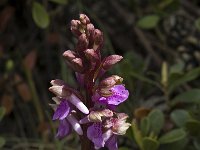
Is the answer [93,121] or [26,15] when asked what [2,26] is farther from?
[93,121]

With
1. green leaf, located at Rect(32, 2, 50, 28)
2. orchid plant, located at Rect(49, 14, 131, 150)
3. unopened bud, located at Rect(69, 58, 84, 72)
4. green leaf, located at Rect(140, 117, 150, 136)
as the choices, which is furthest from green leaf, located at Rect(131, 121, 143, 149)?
green leaf, located at Rect(32, 2, 50, 28)

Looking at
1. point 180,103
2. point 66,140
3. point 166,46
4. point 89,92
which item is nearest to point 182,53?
point 166,46

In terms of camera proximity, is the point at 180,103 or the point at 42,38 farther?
the point at 42,38

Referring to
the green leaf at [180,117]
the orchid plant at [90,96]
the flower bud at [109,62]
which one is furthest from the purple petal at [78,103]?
the green leaf at [180,117]

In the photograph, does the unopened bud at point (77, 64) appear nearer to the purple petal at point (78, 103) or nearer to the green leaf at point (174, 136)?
the purple petal at point (78, 103)

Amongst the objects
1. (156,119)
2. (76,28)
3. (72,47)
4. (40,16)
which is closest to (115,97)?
(76,28)

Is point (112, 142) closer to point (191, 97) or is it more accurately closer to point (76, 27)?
point (76, 27)

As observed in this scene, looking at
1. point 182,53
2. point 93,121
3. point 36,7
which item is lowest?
point 182,53

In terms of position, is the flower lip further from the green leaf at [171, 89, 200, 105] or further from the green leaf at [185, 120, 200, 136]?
the green leaf at [171, 89, 200, 105]
